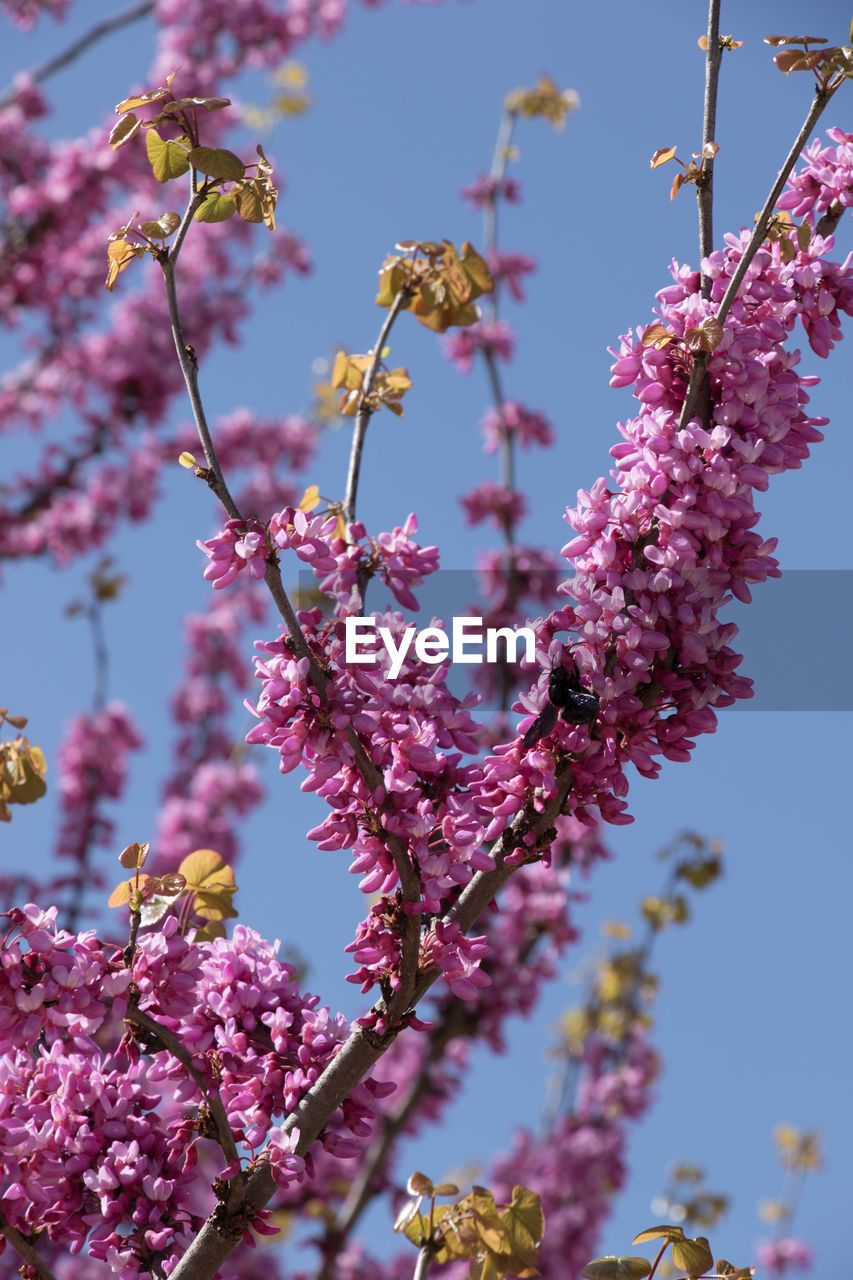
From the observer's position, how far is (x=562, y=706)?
5.57 feet

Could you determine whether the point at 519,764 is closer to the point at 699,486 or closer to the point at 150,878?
the point at 699,486

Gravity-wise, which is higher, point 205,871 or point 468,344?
point 468,344

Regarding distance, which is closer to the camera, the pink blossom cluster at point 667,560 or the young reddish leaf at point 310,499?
the pink blossom cluster at point 667,560

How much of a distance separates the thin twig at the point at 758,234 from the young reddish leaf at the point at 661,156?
0.68 feet

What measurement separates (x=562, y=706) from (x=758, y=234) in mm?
719

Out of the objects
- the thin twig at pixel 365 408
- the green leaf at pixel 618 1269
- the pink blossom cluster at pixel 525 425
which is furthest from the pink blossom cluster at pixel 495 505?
the green leaf at pixel 618 1269

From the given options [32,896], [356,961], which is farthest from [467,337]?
[356,961]

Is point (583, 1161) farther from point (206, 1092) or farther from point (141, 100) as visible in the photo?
point (141, 100)

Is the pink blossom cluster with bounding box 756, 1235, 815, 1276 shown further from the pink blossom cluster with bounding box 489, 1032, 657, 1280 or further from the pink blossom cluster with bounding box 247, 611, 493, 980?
the pink blossom cluster with bounding box 247, 611, 493, 980

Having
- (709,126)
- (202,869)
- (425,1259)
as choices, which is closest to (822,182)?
(709,126)

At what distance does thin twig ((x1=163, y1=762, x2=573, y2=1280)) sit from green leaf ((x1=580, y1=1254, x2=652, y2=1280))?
1.37ft

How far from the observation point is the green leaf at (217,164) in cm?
176

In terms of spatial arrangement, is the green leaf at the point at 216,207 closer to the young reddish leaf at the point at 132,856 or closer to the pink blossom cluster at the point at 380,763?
the pink blossom cluster at the point at 380,763

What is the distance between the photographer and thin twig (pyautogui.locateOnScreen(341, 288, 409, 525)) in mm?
2289
